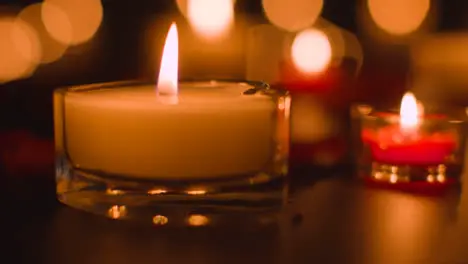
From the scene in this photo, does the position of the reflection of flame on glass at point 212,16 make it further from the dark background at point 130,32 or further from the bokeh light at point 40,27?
the bokeh light at point 40,27

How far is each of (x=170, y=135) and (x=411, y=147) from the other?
0.27m

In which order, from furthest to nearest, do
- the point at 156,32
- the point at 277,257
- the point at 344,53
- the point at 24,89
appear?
the point at 156,32, the point at 344,53, the point at 24,89, the point at 277,257

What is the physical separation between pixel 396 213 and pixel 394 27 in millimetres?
2391

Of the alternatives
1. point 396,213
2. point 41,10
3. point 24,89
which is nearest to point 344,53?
point 24,89

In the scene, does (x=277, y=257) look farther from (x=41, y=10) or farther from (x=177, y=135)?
(x=41, y=10)

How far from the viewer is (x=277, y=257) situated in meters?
0.41

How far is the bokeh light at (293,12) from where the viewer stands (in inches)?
115

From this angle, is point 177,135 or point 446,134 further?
point 446,134

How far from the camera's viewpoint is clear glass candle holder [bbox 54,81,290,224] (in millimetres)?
483

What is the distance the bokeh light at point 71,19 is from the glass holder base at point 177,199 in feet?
9.49

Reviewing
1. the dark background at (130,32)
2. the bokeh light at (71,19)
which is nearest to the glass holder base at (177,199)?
the dark background at (130,32)

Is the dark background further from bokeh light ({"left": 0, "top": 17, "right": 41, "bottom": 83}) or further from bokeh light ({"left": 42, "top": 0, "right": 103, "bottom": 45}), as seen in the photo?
bokeh light ({"left": 0, "top": 17, "right": 41, "bottom": 83})

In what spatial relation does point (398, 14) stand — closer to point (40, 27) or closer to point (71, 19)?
point (71, 19)

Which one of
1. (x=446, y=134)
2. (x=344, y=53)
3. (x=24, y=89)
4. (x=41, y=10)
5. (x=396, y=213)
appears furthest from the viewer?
(x=41, y=10)
